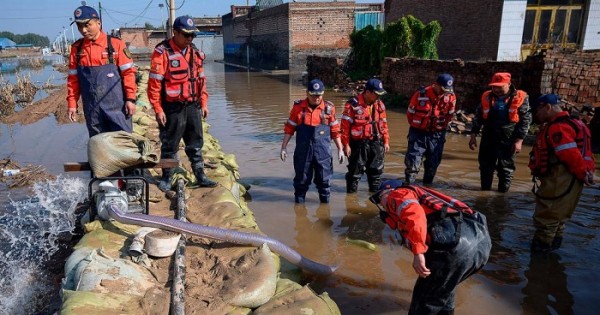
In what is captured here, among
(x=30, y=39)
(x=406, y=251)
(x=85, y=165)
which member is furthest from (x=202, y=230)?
(x=30, y=39)

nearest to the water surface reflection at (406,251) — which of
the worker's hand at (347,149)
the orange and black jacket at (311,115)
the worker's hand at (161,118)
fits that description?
the worker's hand at (347,149)

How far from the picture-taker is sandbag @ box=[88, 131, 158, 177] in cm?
344

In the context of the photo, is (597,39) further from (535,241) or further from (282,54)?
(282,54)

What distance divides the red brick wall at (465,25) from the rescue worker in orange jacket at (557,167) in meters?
12.7

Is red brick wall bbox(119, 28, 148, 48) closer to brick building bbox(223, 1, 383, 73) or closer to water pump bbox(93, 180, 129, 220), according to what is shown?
brick building bbox(223, 1, 383, 73)

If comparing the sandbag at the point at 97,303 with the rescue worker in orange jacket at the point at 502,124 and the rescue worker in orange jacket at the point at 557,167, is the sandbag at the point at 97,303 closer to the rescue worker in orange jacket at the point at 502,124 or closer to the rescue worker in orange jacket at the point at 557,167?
the rescue worker in orange jacket at the point at 557,167

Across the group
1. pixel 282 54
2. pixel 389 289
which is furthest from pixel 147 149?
pixel 282 54

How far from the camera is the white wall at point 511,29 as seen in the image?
1462 centimetres

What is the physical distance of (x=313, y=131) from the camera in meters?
4.88

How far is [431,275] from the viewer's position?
2621mm

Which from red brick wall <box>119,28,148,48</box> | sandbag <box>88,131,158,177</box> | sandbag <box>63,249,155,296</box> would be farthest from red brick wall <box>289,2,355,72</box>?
red brick wall <box>119,28,148,48</box>

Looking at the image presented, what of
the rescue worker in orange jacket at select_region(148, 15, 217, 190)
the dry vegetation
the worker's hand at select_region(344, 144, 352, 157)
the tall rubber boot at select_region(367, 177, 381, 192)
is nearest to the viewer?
Result: the rescue worker in orange jacket at select_region(148, 15, 217, 190)

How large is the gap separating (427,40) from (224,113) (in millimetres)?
8076

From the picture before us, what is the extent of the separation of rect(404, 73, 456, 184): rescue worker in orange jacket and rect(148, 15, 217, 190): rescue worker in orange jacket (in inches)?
106
